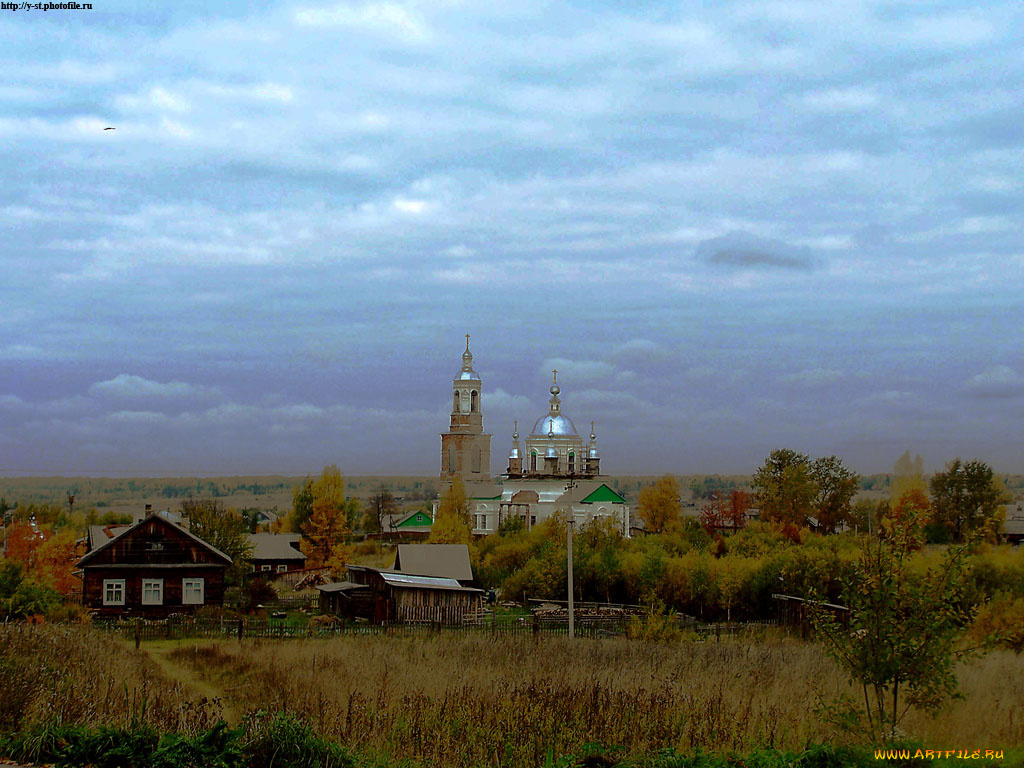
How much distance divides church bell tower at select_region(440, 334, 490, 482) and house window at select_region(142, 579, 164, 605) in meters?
54.4

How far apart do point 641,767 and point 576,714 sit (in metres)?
2.33

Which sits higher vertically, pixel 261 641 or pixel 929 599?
pixel 929 599

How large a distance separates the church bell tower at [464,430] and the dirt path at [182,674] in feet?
205

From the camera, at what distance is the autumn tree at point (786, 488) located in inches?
2400

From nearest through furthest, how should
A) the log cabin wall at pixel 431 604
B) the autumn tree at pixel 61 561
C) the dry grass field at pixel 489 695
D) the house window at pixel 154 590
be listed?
the dry grass field at pixel 489 695
the log cabin wall at pixel 431 604
the house window at pixel 154 590
the autumn tree at pixel 61 561

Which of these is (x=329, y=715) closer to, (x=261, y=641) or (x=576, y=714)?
(x=576, y=714)

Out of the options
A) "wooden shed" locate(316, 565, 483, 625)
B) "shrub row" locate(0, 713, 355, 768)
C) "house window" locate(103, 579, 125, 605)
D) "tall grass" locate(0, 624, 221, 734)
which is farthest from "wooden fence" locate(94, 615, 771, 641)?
"shrub row" locate(0, 713, 355, 768)

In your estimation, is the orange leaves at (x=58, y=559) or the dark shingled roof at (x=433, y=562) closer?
the orange leaves at (x=58, y=559)

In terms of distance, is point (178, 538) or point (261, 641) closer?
point (261, 641)

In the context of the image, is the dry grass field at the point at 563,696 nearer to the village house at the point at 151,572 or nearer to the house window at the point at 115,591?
the village house at the point at 151,572

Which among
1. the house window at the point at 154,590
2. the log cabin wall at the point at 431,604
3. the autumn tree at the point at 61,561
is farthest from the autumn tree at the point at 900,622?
the autumn tree at the point at 61,561

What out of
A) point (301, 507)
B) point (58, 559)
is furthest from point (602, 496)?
point (58, 559)

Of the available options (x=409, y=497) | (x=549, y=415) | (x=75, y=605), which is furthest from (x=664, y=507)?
(x=409, y=497)

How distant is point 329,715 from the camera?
12.1 m
